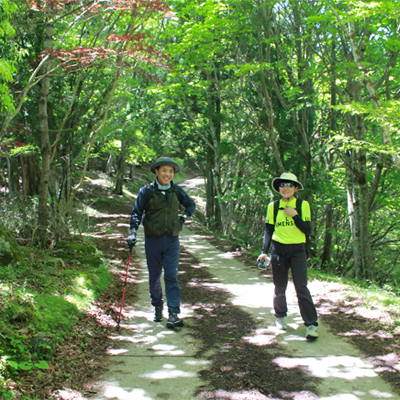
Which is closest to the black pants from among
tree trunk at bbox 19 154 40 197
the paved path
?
the paved path

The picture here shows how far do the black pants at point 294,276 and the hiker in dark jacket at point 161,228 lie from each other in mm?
1282

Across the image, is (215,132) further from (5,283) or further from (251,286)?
(5,283)

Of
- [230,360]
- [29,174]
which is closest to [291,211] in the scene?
[230,360]

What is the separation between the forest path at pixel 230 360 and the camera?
3.23 metres

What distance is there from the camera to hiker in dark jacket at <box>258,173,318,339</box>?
14.7 ft

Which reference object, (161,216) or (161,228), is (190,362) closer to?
(161,228)

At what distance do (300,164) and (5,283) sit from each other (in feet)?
30.7

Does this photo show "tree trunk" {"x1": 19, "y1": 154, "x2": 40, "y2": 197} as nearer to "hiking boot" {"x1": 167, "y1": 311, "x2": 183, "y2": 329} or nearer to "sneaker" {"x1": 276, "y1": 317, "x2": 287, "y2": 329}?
"hiking boot" {"x1": 167, "y1": 311, "x2": 183, "y2": 329}

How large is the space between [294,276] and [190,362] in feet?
5.35

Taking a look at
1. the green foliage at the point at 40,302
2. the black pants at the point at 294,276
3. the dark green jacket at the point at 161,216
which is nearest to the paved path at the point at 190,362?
the black pants at the point at 294,276

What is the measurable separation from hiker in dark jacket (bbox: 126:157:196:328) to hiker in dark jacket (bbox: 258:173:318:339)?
122 centimetres

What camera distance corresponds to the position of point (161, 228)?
4828mm

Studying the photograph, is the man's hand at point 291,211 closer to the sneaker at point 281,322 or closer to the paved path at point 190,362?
the sneaker at point 281,322

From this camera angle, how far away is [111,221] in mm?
17641
